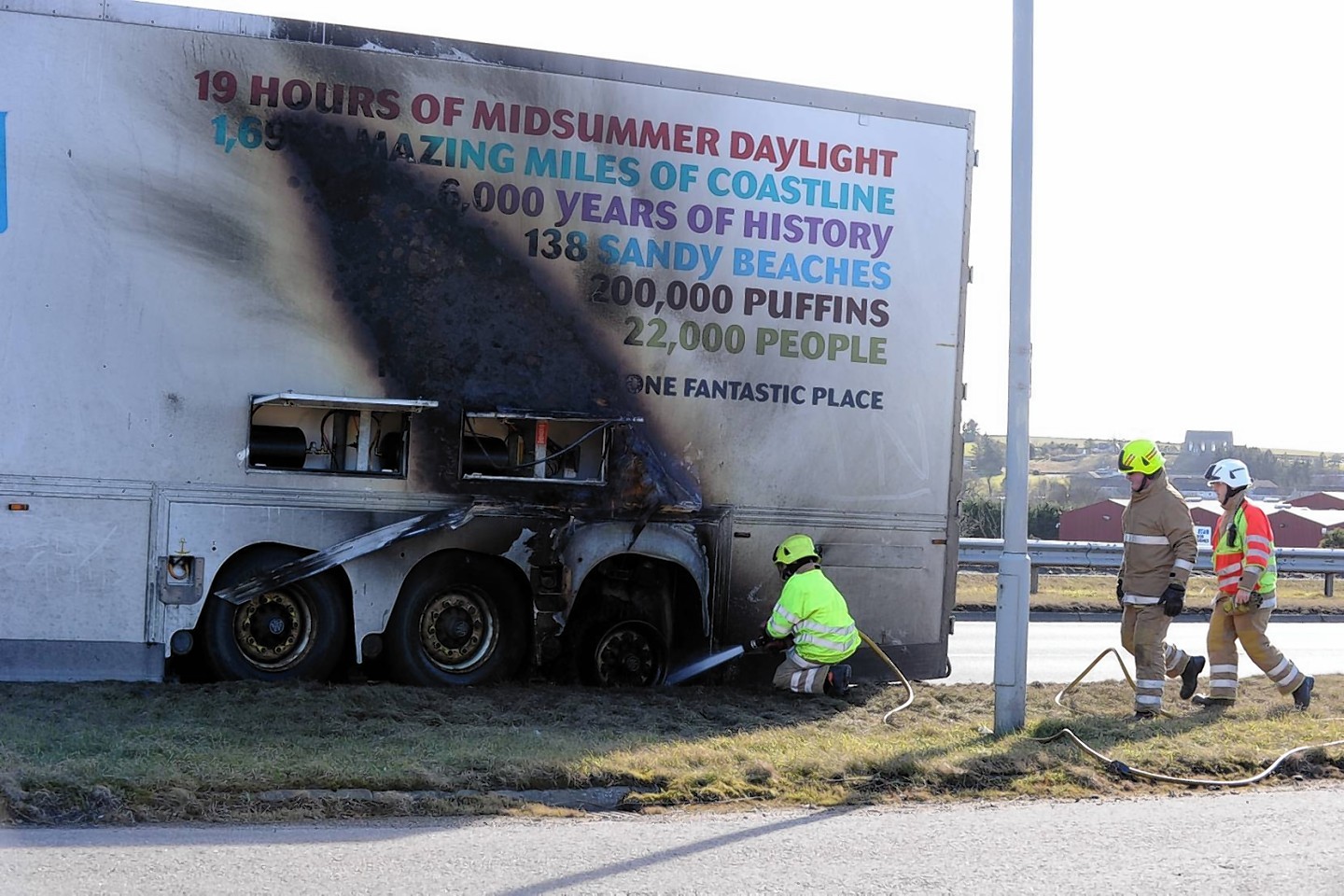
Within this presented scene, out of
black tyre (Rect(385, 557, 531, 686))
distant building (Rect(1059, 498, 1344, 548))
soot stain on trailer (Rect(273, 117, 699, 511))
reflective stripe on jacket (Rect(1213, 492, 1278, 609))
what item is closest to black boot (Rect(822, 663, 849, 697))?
soot stain on trailer (Rect(273, 117, 699, 511))

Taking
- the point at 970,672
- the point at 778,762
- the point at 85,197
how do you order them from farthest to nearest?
the point at 970,672 → the point at 85,197 → the point at 778,762

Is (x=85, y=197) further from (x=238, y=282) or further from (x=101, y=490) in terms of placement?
(x=101, y=490)

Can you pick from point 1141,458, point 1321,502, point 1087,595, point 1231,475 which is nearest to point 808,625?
point 1141,458

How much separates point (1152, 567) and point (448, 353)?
5.16 m

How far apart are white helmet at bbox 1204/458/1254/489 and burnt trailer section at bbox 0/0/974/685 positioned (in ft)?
6.64

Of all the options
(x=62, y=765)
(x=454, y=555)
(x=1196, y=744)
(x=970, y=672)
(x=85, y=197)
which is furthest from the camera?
(x=970, y=672)

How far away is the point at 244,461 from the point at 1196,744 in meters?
6.07

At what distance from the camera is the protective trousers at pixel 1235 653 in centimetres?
1035

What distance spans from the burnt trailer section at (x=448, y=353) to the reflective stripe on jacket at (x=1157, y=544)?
1306 mm

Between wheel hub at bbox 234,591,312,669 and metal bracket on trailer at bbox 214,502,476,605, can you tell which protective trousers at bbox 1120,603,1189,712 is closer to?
metal bracket on trailer at bbox 214,502,476,605

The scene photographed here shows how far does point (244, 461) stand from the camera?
29.9 feet

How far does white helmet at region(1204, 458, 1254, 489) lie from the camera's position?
35.2 feet

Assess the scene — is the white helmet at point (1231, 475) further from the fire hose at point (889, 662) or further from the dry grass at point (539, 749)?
the fire hose at point (889, 662)

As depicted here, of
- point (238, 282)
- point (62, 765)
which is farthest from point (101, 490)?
point (62, 765)
